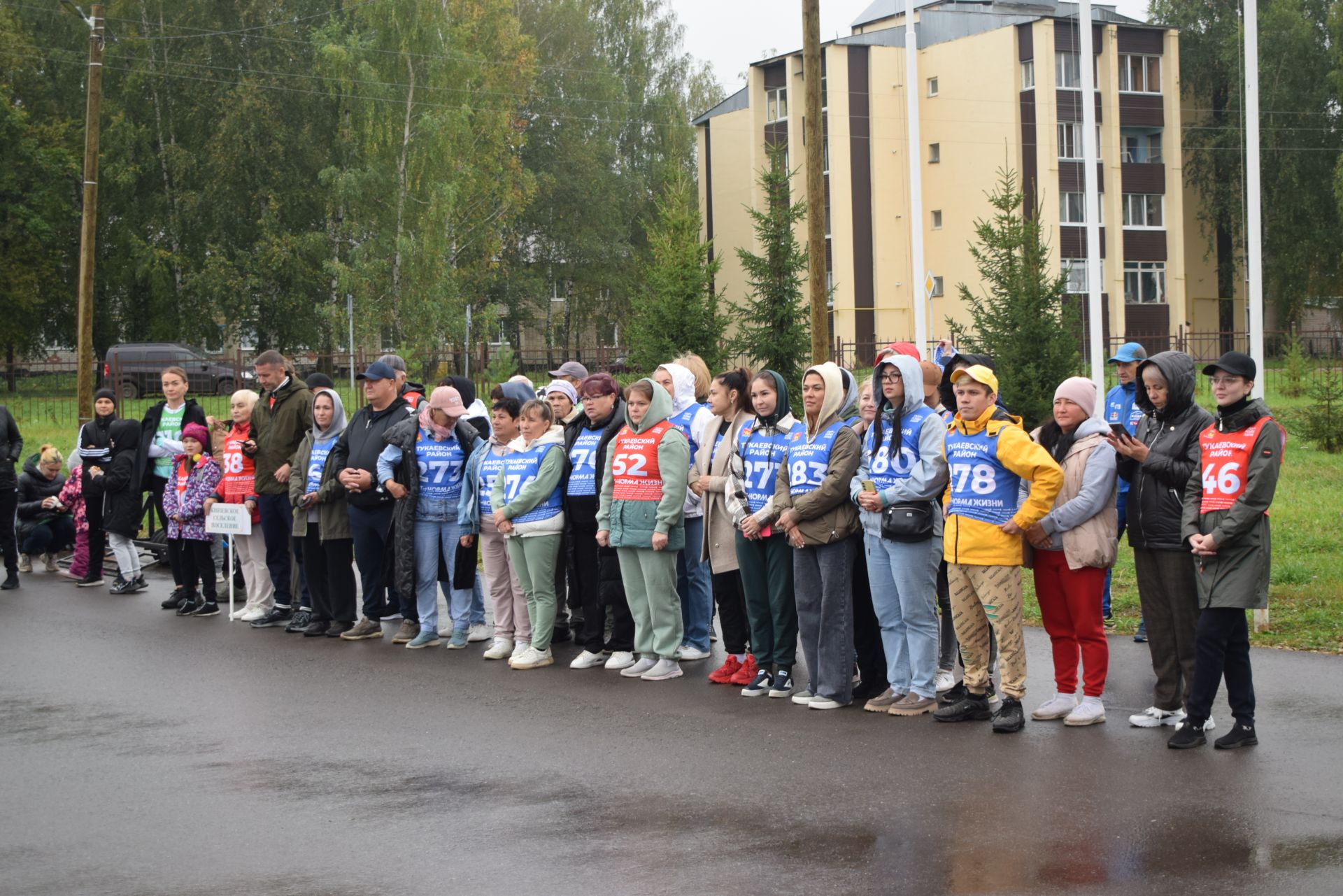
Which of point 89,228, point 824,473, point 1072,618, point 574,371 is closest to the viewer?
point 1072,618

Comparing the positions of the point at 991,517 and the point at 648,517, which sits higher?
the point at 991,517

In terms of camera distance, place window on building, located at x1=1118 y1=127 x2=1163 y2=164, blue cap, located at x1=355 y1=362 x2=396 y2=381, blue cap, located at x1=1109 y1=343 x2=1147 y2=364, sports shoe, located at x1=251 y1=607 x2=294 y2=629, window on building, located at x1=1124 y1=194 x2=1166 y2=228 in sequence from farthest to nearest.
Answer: window on building, located at x1=1118 y1=127 x2=1163 y2=164 < window on building, located at x1=1124 y1=194 x2=1166 y2=228 < sports shoe, located at x1=251 y1=607 x2=294 y2=629 < blue cap, located at x1=355 y1=362 x2=396 y2=381 < blue cap, located at x1=1109 y1=343 x2=1147 y2=364

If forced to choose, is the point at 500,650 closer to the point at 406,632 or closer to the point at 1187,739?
the point at 406,632

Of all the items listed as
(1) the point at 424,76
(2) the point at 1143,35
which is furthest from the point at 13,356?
(2) the point at 1143,35

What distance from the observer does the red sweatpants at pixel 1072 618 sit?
805 centimetres

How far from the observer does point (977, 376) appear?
317 inches

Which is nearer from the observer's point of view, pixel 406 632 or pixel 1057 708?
pixel 1057 708

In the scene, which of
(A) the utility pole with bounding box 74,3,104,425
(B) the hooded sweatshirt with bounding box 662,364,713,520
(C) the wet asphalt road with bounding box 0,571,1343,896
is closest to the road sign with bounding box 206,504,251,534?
(C) the wet asphalt road with bounding box 0,571,1343,896

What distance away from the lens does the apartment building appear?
52562 mm

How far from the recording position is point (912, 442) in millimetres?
8484

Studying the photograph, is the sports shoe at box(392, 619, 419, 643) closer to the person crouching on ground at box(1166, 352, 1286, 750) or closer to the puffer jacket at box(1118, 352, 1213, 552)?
the puffer jacket at box(1118, 352, 1213, 552)

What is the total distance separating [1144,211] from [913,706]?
5132 cm

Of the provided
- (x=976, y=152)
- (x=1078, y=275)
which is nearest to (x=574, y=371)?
(x=1078, y=275)

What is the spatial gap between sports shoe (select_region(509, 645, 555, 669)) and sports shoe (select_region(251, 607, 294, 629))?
3.12m
